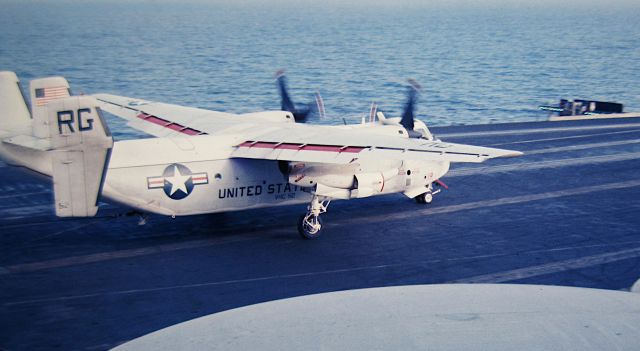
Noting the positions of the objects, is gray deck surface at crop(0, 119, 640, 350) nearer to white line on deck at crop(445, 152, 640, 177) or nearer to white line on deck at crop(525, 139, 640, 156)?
white line on deck at crop(445, 152, 640, 177)

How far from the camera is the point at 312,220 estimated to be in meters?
23.9

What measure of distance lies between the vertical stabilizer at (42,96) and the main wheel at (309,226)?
28.1ft

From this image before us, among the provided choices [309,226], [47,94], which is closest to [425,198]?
[309,226]

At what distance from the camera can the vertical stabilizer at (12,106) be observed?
21922mm

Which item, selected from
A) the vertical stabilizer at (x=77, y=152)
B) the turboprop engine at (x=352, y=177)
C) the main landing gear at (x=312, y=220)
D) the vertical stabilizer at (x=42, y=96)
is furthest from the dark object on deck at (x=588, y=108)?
the vertical stabilizer at (x=77, y=152)

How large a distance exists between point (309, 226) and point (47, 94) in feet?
30.5

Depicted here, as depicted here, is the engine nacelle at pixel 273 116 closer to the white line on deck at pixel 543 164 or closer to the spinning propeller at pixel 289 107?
the spinning propeller at pixel 289 107

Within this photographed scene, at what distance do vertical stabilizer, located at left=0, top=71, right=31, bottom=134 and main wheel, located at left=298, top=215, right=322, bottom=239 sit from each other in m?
8.80

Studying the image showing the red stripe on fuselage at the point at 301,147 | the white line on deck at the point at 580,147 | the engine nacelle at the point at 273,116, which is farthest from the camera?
the white line on deck at the point at 580,147

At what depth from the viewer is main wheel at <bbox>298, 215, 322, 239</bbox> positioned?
23.8 metres

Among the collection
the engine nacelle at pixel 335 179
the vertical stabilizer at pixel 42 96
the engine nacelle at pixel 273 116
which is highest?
the vertical stabilizer at pixel 42 96

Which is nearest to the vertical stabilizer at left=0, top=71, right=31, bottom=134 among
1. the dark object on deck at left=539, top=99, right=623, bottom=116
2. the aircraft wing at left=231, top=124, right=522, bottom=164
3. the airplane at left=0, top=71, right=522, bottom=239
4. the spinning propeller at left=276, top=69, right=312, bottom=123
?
the airplane at left=0, top=71, right=522, bottom=239

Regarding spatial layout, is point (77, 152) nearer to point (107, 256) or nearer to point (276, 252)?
point (107, 256)

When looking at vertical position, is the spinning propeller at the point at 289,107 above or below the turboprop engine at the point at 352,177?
above
